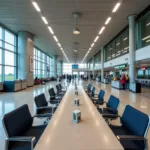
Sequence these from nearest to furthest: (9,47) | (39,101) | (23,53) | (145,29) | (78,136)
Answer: (78,136)
(39,101)
(145,29)
(9,47)
(23,53)

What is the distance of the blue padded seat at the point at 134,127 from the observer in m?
1.78

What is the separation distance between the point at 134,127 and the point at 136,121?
3.6 inches

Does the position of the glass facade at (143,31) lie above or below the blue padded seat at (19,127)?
above

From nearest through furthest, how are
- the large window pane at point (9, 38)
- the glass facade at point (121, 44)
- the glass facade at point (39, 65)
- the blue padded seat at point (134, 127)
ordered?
the blue padded seat at point (134, 127)
the large window pane at point (9, 38)
the glass facade at point (121, 44)
the glass facade at point (39, 65)

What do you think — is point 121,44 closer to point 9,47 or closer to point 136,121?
point 9,47

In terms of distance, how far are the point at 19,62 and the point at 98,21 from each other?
744cm

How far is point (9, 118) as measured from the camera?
1.81 m

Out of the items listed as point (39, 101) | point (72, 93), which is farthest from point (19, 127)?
point (72, 93)

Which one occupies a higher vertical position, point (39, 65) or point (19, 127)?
point (39, 65)

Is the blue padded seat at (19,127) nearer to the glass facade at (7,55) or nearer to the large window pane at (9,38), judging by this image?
the glass facade at (7,55)

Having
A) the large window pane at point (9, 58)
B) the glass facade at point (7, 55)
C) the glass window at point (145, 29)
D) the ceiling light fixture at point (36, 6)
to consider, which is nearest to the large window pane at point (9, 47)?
the glass facade at point (7, 55)

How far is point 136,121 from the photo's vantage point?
1.99 meters

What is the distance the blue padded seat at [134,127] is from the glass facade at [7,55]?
413 inches

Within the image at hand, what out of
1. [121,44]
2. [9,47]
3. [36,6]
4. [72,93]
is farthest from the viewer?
[121,44]
